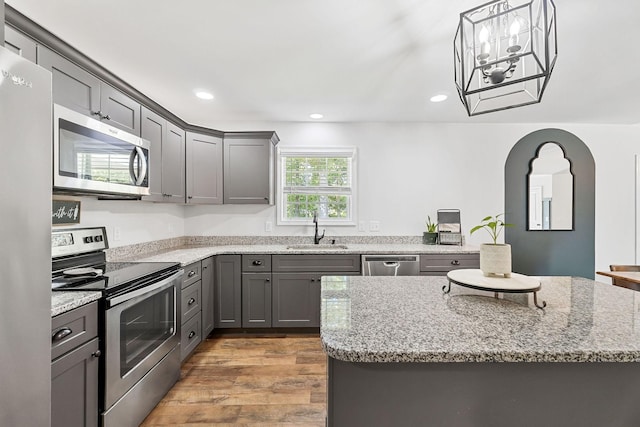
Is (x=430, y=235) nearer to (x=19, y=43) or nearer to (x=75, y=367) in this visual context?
(x=75, y=367)

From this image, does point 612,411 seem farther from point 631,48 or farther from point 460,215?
point 460,215

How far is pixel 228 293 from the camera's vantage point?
3018mm

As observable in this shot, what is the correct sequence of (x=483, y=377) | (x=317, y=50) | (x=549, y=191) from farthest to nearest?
1. (x=549, y=191)
2. (x=317, y=50)
3. (x=483, y=377)

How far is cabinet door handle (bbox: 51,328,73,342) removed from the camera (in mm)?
1204

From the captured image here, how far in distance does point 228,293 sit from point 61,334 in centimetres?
181

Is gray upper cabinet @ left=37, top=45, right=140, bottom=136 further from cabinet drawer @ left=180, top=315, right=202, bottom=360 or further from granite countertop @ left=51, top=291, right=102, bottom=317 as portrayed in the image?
cabinet drawer @ left=180, top=315, right=202, bottom=360

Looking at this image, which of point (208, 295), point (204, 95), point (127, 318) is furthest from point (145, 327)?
point (204, 95)

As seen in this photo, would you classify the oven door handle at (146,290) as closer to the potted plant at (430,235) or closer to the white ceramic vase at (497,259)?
the white ceramic vase at (497,259)

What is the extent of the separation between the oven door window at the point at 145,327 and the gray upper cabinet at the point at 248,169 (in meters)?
1.44

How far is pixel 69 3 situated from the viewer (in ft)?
5.17

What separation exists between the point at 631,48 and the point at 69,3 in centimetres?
350

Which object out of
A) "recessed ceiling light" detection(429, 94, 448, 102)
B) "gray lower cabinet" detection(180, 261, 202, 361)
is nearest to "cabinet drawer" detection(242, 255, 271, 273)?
"gray lower cabinet" detection(180, 261, 202, 361)

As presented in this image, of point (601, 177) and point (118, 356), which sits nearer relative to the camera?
point (118, 356)

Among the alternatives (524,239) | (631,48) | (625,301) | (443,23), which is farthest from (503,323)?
(524,239)
